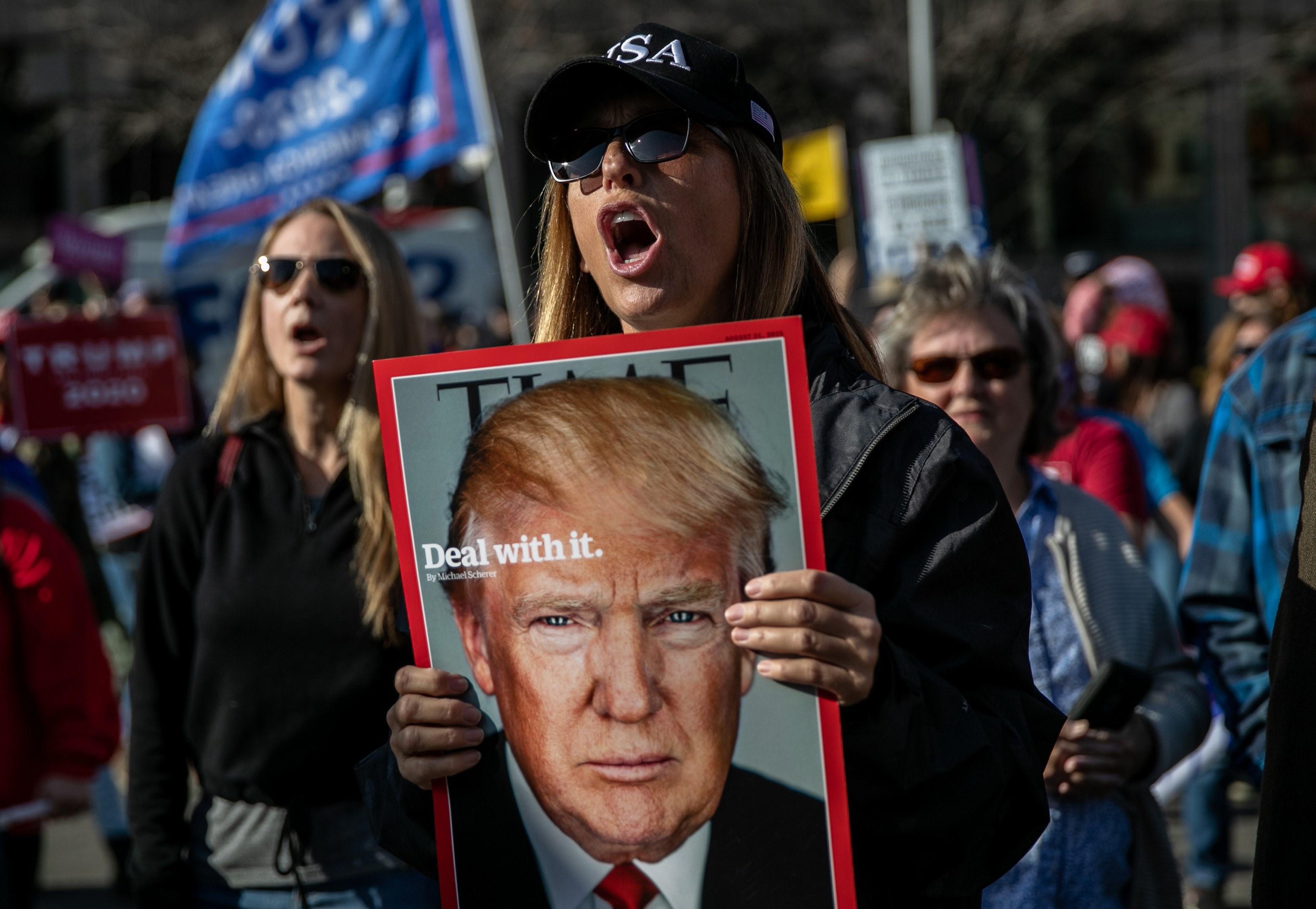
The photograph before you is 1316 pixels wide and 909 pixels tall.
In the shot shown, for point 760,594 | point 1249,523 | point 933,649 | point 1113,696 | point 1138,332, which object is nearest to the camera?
point 760,594

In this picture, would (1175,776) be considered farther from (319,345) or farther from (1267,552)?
(319,345)

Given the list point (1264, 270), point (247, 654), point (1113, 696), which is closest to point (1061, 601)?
point (1113, 696)

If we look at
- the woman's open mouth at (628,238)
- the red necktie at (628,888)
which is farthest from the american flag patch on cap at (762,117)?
the red necktie at (628,888)

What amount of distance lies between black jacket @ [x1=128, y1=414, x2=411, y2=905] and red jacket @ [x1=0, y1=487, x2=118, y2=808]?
2.54ft

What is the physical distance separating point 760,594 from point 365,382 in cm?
169

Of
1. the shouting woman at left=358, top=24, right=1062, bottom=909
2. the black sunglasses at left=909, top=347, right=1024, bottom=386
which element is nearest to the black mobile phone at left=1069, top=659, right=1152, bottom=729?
the black sunglasses at left=909, top=347, right=1024, bottom=386

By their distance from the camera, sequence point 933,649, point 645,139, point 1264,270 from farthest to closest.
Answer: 1. point 1264,270
2. point 645,139
3. point 933,649

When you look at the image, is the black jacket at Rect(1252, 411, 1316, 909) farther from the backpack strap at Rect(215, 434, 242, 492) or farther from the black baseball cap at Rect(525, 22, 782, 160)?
the backpack strap at Rect(215, 434, 242, 492)

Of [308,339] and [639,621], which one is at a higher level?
[308,339]

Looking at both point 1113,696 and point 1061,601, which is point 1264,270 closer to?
point 1061,601

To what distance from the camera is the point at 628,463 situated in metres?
1.42

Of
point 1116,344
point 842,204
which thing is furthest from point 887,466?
point 842,204

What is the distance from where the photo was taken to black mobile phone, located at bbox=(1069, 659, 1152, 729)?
105 inches

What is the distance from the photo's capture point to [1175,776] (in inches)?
196
